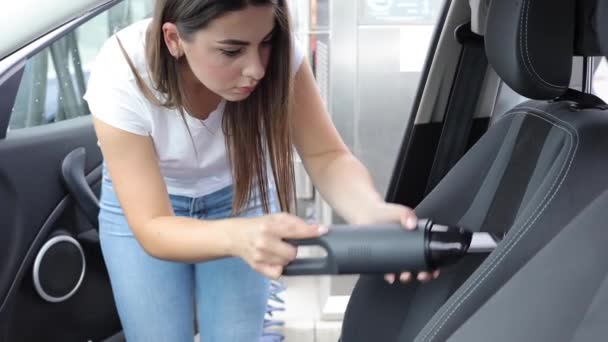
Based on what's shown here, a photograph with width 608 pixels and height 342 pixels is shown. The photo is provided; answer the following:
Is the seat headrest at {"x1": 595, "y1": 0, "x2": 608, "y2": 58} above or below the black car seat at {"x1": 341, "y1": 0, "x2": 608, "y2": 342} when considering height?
above

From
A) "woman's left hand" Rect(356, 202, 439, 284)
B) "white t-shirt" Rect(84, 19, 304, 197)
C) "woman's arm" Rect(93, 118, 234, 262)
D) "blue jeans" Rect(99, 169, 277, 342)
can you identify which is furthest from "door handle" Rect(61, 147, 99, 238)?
"woman's left hand" Rect(356, 202, 439, 284)

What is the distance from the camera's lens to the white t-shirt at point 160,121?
4.24ft

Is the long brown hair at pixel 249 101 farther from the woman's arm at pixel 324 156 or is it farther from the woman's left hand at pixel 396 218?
the woman's left hand at pixel 396 218

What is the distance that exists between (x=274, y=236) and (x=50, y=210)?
3.13 ft

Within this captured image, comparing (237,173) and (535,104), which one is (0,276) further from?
(535,104)

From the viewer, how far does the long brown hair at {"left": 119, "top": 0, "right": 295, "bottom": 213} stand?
3.96 feet

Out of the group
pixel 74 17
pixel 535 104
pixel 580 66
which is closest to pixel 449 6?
pixel 580 66

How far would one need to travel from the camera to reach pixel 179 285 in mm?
1521

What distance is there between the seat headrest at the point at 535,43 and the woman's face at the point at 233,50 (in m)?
0.35

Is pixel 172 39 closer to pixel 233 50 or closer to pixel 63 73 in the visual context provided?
pixel 233 50

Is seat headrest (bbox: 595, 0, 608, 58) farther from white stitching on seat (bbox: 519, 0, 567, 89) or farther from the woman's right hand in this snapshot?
the woman's right hand

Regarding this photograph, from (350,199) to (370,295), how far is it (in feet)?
0.56

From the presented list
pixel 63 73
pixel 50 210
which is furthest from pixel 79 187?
pixel 63 73

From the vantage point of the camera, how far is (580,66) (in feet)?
4.62
